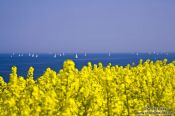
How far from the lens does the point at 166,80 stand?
2533 cm

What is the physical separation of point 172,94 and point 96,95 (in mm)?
5851

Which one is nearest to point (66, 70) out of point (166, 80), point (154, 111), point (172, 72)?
point (154, 111)

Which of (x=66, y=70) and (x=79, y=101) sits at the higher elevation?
(x=66, y=70)

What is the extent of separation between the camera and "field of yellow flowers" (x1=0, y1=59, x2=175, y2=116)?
666 inches

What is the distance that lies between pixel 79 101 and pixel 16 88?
2.58 meters

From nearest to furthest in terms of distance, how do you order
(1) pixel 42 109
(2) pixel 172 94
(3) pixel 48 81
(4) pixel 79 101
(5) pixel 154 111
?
1. (1) pixel 42 109
2. (4) pixel 79 101
3. (3) pixel 48 81
4. (5) pixel 154 111
5. (2) pixel 172 94

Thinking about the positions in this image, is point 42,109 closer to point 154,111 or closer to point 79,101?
point 79,101

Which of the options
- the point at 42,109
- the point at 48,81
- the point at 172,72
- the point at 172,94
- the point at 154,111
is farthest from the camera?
the point at 172,72

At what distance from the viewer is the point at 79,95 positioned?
17766 millimetres

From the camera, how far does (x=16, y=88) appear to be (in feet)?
61.4

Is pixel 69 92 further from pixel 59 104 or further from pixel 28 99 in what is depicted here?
pixel 28 99

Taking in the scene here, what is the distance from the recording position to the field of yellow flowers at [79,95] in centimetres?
1692

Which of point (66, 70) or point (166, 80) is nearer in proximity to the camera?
point (66, 70)

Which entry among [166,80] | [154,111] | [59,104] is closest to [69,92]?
[59,104]
